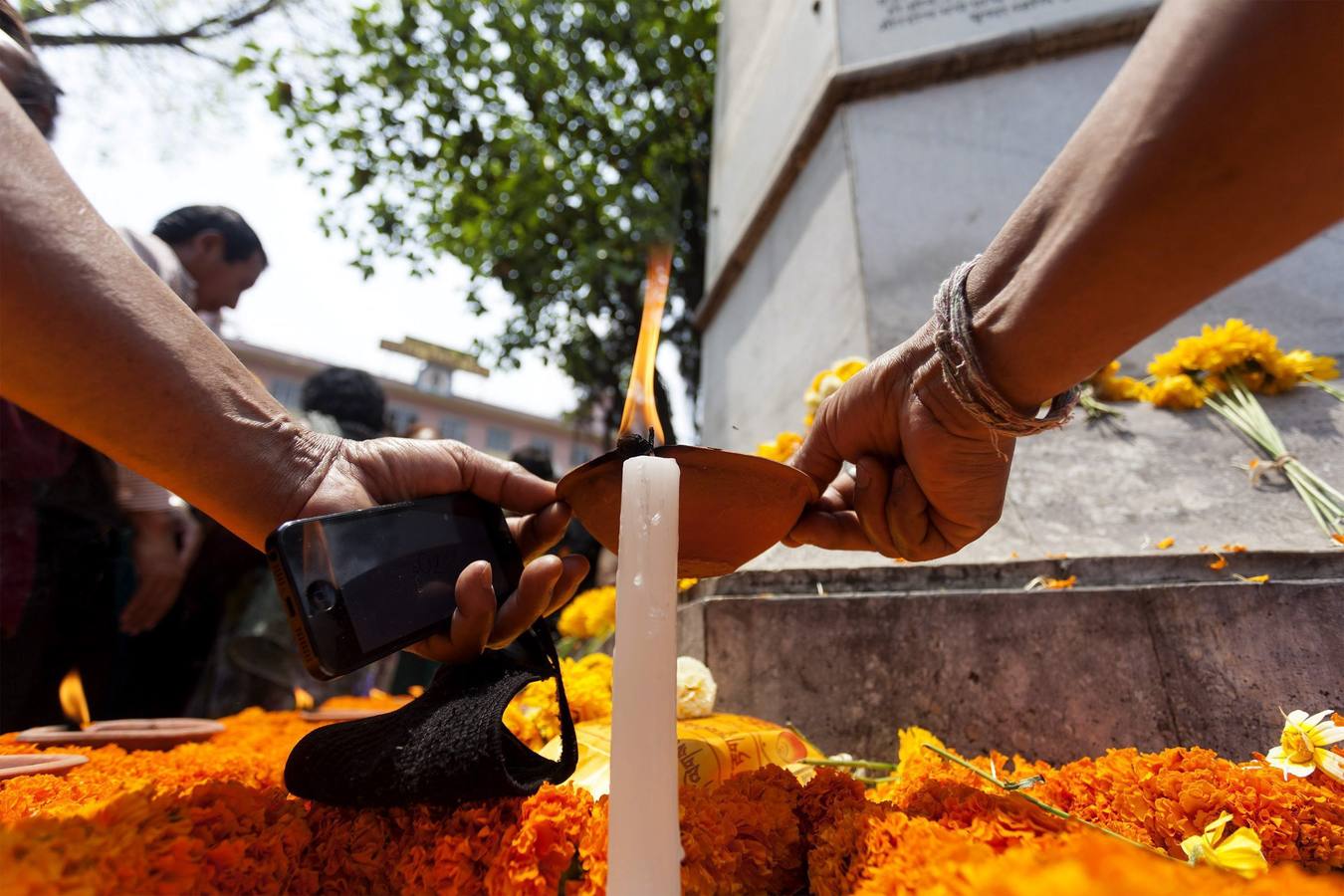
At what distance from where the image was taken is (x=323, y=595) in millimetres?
1148

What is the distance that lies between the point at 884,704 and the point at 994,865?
3.99ft

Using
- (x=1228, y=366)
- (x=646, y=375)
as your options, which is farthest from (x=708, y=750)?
(x=1228, y=366)

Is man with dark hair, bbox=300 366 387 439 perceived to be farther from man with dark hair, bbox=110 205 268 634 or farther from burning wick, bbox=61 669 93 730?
burning wick, bbox=61 669 93 730

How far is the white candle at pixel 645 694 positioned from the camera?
2.97 ft

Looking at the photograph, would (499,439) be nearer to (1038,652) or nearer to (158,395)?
(1038,652)

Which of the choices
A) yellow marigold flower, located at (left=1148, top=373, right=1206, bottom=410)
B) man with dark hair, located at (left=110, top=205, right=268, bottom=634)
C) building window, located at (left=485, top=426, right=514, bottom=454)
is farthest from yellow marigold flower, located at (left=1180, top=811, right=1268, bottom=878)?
building window, located at (left=485, top=426, right=514, bottom=454)

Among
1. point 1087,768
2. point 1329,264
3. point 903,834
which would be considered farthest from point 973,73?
point 903,834

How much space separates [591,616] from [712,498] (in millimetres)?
2265

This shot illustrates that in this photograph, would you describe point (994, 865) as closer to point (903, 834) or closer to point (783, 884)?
point (903, 834)

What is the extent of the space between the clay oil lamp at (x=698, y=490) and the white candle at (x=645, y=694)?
11cm

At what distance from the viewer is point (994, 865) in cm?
77

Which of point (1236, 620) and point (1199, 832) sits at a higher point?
point (1236, 620)

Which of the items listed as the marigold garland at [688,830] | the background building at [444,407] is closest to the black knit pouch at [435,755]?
the marigold garland at [688,830]

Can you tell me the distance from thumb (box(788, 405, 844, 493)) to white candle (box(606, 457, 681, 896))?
64 centimetres
